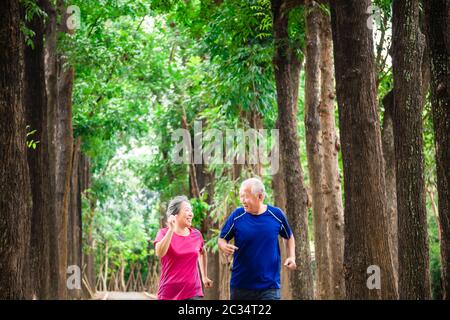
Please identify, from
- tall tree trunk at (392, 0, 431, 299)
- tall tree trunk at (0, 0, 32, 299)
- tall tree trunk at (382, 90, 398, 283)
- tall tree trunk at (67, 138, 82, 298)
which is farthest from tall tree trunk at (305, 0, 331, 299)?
tall tree trunk at (67, 138, 82, 298)

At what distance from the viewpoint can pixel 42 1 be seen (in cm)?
1770

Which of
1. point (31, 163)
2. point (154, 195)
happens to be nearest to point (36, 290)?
point (31, 163)

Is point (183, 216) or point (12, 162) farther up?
point (12, 162)

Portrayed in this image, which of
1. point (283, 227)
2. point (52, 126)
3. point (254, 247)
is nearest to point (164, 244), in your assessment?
point (254, 247)

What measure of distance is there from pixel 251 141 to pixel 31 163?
812 cm

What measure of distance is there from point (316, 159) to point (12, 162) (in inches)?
311

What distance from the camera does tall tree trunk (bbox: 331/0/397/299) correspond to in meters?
10.5

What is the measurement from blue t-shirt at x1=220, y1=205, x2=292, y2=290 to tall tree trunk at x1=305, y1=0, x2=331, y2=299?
6.98 m

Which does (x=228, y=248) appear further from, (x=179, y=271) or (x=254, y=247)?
(x=179, y=271)

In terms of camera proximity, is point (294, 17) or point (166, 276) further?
point (294, 17)

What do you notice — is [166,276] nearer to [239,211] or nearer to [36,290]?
[239,211]

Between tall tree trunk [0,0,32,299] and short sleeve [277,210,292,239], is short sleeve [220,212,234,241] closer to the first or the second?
short sleeve [277,210,292,239]

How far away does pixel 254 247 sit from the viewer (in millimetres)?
8594
